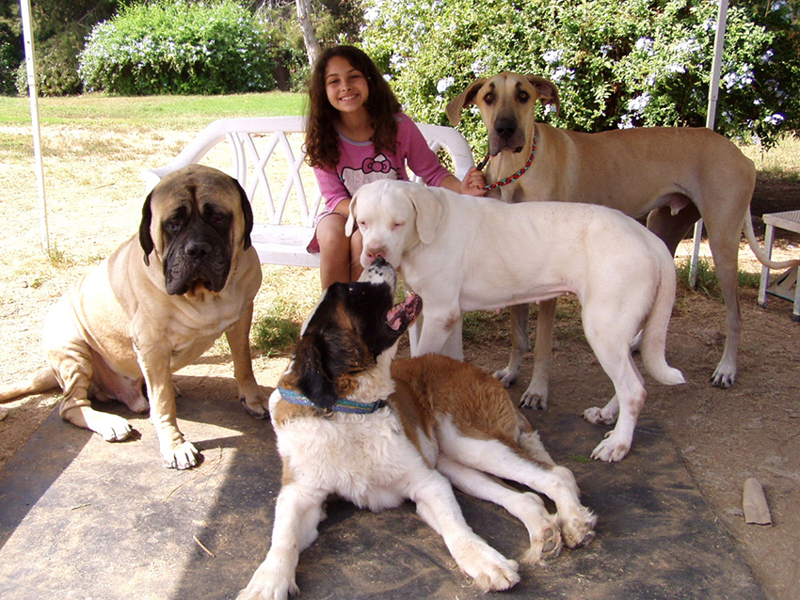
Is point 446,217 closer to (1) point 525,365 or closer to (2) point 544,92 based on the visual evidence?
(2) point 544,92

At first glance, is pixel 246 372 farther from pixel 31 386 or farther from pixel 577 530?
pixel 577 530

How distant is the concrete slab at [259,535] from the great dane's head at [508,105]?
1.63 meters

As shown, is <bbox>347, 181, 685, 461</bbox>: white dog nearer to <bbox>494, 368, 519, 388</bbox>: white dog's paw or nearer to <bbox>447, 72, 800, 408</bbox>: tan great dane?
<bbox>447, 72, 800, 408</bbox>: tan great dane

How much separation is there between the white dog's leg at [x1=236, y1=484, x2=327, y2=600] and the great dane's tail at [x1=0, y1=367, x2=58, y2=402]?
2.07 metres

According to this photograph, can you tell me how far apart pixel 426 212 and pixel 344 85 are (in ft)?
4.07

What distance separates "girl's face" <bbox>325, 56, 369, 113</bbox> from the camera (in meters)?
4.03

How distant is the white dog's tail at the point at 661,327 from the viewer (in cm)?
309

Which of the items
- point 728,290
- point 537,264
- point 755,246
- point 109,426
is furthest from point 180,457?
point 755,246

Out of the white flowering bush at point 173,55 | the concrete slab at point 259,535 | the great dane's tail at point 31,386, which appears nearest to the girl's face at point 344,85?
the concrete slab at point 259,535

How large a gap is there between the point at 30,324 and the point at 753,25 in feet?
21.8

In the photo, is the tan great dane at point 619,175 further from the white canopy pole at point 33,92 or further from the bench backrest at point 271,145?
the white canopy pole at point 33,92

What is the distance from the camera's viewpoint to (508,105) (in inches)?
150

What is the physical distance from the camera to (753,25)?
6156mm

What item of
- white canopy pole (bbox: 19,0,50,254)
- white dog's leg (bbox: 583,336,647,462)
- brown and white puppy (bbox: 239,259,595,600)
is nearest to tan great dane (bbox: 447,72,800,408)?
white dog's leg (bbox: 583,336,647,462)
